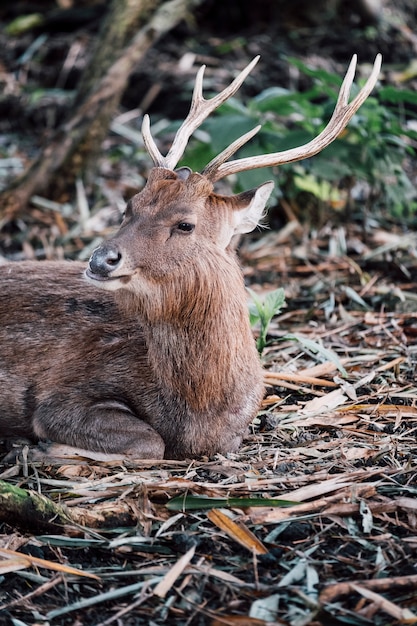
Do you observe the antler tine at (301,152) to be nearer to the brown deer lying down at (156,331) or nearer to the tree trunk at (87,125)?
the brown deer lying down at (156,331)

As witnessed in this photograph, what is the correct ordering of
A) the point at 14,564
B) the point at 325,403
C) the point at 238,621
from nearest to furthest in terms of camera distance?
1. the point at 238,621
2. the point at 14,564
3. the point at 325,403

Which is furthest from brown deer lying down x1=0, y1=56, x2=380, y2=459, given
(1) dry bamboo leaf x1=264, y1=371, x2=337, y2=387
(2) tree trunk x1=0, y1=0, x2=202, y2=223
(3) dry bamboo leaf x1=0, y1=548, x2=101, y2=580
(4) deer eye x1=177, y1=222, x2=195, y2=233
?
(2) tree trunk x1=0, y1=0, x2=202, y2=223

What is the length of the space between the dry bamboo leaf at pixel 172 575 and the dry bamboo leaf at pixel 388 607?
27.7 inches

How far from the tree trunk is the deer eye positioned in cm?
468

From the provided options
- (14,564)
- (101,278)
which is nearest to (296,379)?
(101,278)

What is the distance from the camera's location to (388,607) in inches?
146

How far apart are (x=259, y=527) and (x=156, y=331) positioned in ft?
4.64

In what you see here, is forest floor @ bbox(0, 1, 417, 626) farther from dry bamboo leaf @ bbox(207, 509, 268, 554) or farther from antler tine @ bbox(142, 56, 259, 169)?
antler tine @ bbox(142, 56, 259, 169)

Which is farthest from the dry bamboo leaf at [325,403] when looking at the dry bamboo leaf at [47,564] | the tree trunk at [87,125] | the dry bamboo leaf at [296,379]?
the tree trunk at [87,125]

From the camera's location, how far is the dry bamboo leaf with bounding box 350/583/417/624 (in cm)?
364

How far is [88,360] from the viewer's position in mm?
5719

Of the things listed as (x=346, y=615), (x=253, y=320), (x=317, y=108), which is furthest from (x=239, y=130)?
(x=346, y=615)

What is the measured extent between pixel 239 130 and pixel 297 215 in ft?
4.99

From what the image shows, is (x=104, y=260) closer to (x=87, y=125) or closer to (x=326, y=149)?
(x=326, y=149)
